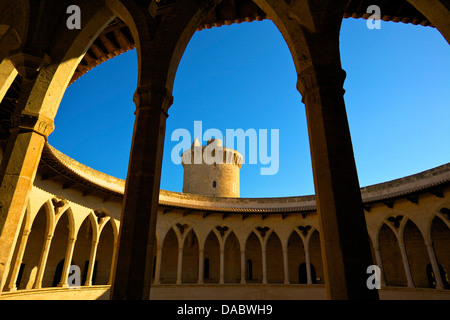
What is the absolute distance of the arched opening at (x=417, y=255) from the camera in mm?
17188

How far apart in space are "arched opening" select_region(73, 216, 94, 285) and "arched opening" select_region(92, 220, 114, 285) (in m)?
0.82

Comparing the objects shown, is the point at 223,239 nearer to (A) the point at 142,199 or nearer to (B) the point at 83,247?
(B) the point at 83,247

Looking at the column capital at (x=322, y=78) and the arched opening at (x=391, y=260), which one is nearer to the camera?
the column capital at (x=322, y=78)

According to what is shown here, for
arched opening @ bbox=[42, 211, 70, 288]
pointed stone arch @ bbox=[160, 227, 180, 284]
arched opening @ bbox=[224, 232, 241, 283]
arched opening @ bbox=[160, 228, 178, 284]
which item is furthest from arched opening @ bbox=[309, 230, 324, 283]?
arched opening @ bbox=[42, 211, 70, 288]

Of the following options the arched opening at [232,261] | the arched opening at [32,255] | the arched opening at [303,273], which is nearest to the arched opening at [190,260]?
the arched opening at [232,261]

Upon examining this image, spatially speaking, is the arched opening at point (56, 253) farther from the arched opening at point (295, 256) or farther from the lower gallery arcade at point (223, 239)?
the arched opening at point (295, 256)

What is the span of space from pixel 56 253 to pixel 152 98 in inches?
634

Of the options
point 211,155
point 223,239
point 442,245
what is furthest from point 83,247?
point 442,245

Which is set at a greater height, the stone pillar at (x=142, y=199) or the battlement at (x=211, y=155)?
the battlement at (x=211, y=155)

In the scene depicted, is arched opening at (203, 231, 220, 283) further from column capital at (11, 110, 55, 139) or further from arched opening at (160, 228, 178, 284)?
column capital at (11, 110, 55, 139)

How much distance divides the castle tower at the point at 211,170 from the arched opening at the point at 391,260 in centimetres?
1524

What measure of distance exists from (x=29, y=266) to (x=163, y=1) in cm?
1567

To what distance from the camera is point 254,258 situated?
23078 mm
